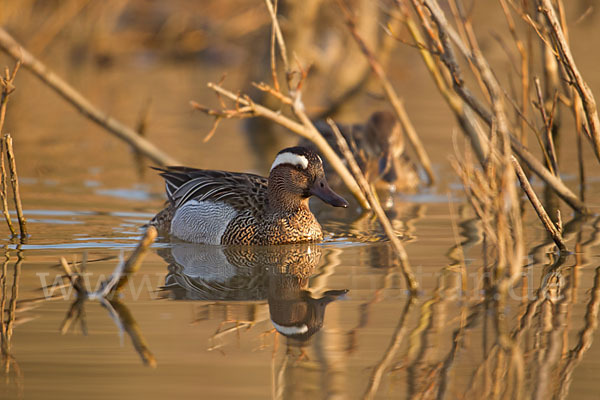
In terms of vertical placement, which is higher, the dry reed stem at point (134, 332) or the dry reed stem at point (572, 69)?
the dry reed stem at point (572, 69)

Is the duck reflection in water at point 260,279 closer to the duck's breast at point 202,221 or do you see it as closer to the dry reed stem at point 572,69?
the duck's breast at point 202,221

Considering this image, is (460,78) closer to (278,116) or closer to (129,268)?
(278,116)

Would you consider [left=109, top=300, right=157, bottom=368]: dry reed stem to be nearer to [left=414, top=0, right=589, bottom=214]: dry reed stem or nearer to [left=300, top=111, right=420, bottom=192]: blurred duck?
[left=414, top=0, right=589, bottom=214]: dry reed stem

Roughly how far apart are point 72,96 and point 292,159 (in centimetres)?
230

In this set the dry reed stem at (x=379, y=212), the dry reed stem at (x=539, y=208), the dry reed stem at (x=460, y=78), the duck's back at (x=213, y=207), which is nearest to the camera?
the dry reed stem at (x=379, y=212)

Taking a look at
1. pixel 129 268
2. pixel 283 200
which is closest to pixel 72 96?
pixel 283 200

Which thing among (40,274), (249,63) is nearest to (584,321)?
(40,274)

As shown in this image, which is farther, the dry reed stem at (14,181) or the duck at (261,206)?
the duck at (261,206)

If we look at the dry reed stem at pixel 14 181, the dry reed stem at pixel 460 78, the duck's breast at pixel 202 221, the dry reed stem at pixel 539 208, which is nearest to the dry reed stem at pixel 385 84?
the dry reed stem at pixel 460 78

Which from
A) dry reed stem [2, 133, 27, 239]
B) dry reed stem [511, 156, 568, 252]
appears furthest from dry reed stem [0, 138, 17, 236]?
dry reed stem [511, 156, 568, 252]

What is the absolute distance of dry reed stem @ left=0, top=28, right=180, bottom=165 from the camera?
310 inches

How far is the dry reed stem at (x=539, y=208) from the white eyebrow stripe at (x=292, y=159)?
5.91ft

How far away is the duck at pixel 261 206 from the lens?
770cm

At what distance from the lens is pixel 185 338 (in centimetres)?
516
